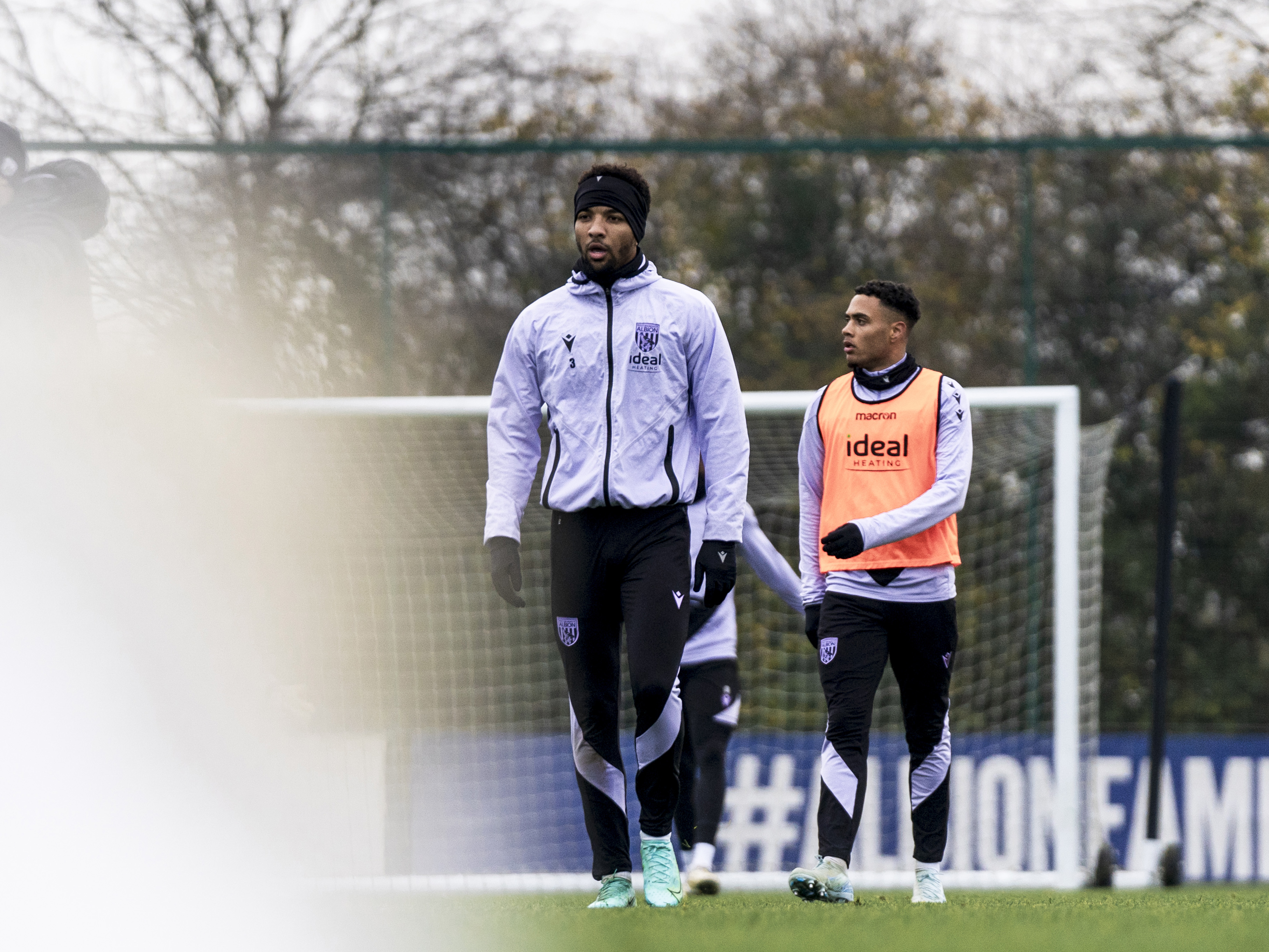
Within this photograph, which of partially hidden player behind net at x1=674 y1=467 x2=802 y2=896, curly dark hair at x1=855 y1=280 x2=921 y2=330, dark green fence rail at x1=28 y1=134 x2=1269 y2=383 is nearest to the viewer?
curly dark hair at x1=855 y1=280 x2=921 y2=330

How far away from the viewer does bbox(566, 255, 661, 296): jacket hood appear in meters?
4.70

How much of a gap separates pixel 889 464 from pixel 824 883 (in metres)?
1.32

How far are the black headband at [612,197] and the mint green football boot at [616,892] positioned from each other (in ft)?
6.17

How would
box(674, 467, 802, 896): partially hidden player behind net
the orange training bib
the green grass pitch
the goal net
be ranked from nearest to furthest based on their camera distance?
the green grass pitch, the orange training bib, box(674, 467, 802, 896): partially hidden player behind net, the goal net

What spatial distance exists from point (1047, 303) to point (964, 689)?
3.07 m

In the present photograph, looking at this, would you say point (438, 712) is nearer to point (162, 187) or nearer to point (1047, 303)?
point (162, 187)

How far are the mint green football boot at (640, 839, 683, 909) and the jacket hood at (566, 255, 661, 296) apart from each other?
1.63 meters

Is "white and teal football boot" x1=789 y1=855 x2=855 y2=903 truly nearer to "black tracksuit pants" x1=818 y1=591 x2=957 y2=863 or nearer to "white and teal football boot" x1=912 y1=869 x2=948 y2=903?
"black tracksuit pants" x1=818 y1=591 x2=957 y2=863

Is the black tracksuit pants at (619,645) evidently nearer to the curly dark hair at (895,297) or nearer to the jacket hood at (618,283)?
the jacket hood at (618,283)

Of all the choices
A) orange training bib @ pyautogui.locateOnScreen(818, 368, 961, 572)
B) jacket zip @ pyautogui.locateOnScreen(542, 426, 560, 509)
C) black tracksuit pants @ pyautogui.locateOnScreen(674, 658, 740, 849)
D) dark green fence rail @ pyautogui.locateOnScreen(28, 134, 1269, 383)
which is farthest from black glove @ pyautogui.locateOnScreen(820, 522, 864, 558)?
dark green fence rail @ pyautogui.locateOnScreen(28, 134, 1269, 383)

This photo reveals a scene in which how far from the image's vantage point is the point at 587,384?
4641 mm

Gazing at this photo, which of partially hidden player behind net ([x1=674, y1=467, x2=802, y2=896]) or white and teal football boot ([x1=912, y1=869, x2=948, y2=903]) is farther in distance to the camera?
partially hidden player behind net ([x1=674, y1=467, x2=802, y2=896])

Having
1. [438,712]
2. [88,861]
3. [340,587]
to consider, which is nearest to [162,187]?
[340,587]

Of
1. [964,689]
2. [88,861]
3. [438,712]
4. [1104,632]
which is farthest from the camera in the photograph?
[1104,632]
